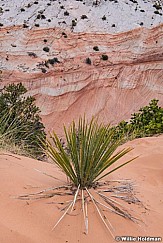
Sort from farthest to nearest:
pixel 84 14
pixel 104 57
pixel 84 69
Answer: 1. pixel 84 14
2. pixel 104 57
3. pixel 84 69

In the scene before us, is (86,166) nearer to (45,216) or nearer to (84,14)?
(45,216)

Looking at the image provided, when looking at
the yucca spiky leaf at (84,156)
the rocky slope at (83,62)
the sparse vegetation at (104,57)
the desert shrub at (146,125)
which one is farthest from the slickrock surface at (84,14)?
the yucca spiky leaf at (84,156)

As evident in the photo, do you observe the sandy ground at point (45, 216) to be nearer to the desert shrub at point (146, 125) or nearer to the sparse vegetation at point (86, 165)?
the sparse vegetation at point (86, 165)

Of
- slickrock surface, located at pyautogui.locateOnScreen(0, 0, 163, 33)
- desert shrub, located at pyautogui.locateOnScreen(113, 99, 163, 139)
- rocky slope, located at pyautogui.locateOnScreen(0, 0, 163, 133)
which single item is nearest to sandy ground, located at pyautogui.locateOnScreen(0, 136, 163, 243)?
desert shrub, located at pyautogui.locateOnScreen(113, 99, 163, 139)

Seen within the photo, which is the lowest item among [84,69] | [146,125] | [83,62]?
[84,69]

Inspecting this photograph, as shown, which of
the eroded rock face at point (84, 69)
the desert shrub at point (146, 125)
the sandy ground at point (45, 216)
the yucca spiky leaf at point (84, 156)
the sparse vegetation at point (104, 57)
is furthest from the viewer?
the sparse vegetation at point (104, 57)

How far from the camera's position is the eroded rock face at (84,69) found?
17891 millimetres

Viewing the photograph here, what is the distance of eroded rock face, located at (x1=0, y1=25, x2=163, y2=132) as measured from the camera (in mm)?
17891

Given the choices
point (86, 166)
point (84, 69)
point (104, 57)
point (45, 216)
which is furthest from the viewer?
point (104, 57)

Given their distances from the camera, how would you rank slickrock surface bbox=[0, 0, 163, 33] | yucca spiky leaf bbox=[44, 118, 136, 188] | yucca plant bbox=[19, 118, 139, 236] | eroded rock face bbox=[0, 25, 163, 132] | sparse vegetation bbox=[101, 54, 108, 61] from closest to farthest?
yucca plant bbox=[19, 118, 139, 236] < yucca spiky leaf bbox=[44, 118, 136, 188] < eroded rock face bbox=[0, 25, 163, 132] < sparse vegetation bbox=[101, 54, 108, 61] < slickrock surface bbox=[0, 0, 163, 33]

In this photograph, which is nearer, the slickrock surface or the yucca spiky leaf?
the yucca spiky leaf

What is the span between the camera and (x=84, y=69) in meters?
18.9

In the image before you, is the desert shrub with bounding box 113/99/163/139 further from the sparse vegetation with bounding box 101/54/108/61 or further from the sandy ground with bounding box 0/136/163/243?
the sparse vegetation with bounding box 101/54/108/61

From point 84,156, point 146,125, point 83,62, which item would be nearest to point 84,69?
point 83,62
